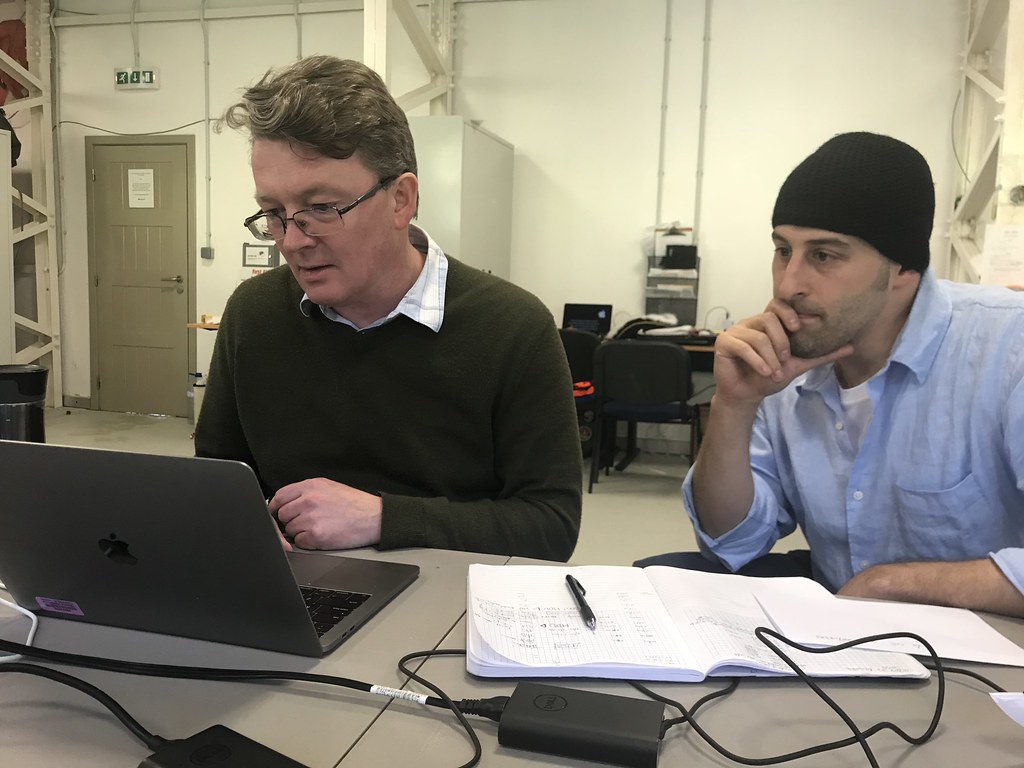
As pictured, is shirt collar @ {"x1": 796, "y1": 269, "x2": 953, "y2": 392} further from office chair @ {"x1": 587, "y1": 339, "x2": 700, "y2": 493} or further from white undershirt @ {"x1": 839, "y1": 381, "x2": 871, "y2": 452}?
office chair @ {"x1": 587, "y1": 339, "x2": 700, "y2": 493}

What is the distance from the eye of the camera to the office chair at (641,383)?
157 inches

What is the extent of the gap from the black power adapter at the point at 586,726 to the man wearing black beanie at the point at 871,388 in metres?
0.67

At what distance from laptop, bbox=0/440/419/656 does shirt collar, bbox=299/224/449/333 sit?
63cm

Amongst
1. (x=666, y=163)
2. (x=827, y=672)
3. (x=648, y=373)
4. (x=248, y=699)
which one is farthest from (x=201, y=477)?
(x=666, y=163)

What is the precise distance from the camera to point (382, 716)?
665 millimetres

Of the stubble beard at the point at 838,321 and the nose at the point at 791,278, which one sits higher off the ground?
the nose at the point at 791,278

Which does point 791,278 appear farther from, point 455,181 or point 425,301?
point 455,181

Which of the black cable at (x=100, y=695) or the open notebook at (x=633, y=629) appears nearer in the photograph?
the black cable at (x=100, y=695)

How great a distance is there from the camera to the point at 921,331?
1.26 meters

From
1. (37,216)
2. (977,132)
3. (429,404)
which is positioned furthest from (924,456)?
(37,216)

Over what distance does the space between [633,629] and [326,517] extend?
0.48 m

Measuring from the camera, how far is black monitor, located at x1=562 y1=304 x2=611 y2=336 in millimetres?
5137

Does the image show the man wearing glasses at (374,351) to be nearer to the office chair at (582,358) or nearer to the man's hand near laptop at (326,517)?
the man's hand near laptop at (326,517)

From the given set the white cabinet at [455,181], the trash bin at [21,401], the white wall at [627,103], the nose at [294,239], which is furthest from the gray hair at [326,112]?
the white wall at [627,103]
